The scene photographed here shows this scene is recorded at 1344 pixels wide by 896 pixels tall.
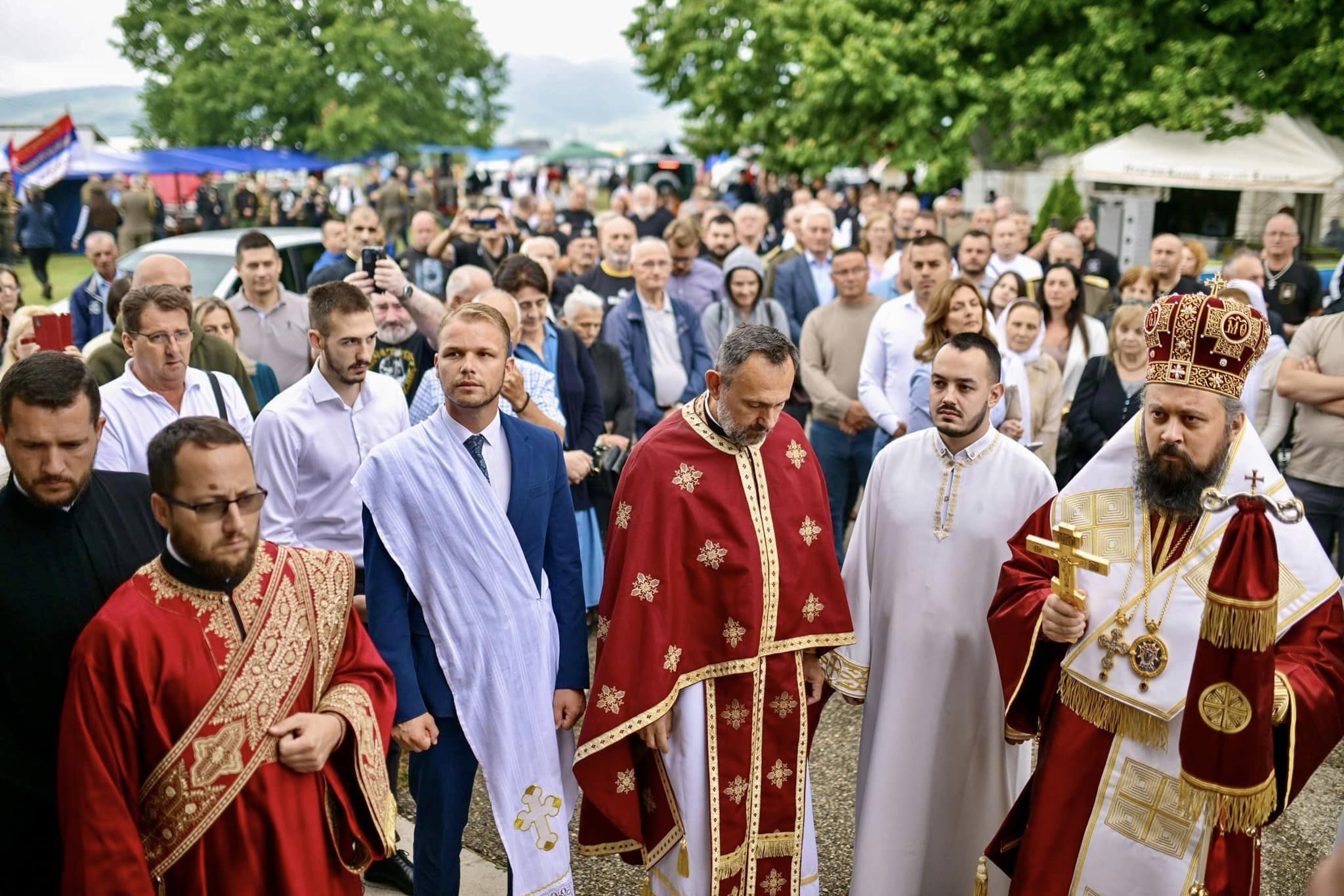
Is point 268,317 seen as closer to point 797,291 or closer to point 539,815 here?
point 797,291

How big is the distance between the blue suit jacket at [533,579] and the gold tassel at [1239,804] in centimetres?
195

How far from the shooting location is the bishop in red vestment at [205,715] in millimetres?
2713

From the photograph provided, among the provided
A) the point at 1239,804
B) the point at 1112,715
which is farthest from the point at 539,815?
the point at 1239,804

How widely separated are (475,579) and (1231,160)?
16.0 meters

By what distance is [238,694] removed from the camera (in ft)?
9.48

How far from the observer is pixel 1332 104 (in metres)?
16.7

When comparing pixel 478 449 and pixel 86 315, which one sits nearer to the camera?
pixel 478 449

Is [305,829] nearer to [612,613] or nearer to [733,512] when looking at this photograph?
[612,613]

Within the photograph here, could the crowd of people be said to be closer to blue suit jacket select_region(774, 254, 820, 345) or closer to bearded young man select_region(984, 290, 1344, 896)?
bearded young man select_region(984, 290, 1344, 896)

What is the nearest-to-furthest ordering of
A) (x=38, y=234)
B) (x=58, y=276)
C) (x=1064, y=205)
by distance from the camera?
1. (x=1064, y=205)
2. (x=38, y=234)
3. (x=58, y=276)

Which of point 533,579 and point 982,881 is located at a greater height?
point 533,579

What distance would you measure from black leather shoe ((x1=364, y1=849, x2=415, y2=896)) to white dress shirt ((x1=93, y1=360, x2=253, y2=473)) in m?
1.75

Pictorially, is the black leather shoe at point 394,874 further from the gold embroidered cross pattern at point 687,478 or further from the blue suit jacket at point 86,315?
the blue suit jacket at point 86,315

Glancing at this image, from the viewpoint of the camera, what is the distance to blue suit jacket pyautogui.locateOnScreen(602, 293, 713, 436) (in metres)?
7.48
